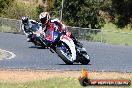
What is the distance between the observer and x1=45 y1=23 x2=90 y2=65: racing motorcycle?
17.3m

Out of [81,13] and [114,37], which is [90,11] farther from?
[114,37]

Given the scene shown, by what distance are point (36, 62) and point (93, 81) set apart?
16197mm

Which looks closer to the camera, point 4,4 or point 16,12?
point 16,12

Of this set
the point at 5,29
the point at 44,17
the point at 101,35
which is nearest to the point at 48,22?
the point at 44,17

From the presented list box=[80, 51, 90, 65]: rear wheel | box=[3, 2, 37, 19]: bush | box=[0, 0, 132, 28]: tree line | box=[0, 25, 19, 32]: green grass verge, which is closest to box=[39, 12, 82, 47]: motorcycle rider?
box=[80, 51, 90, 65]: rear wheel

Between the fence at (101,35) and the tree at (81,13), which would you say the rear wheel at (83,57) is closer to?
the fence at (101,35)

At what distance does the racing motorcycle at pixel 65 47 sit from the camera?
682 inches

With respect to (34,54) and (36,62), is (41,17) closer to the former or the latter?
(36,62)

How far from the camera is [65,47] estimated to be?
18062mm

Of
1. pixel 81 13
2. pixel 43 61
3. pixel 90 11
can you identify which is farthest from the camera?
pixel 90 11

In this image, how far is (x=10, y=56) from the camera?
2861cm

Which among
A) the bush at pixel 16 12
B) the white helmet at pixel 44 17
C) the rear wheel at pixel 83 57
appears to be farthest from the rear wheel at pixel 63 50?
the bush at pixel 16 12

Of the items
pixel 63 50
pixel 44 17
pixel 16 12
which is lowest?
pixel 16 12

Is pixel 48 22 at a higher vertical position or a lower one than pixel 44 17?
lower
